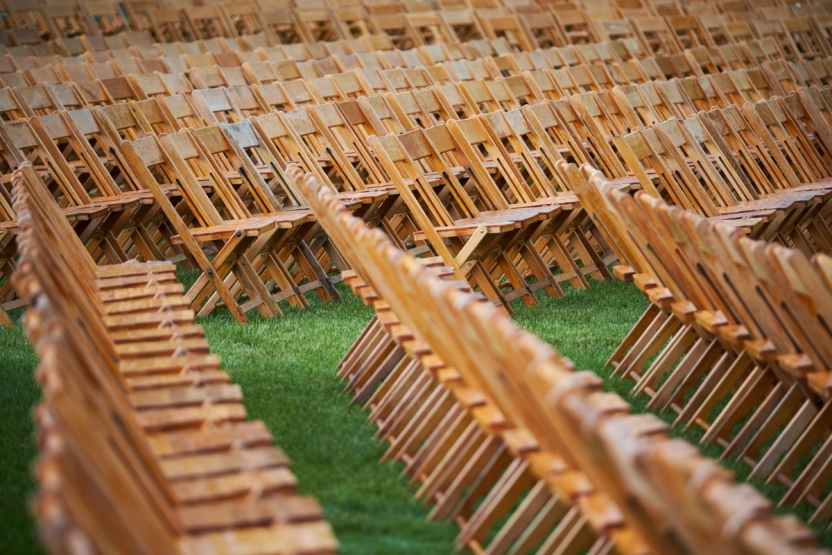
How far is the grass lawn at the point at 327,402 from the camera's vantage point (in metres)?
3.61

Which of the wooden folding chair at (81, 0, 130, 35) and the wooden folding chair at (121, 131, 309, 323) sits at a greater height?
the wooden folding chair at (81, 0, 130, 35)

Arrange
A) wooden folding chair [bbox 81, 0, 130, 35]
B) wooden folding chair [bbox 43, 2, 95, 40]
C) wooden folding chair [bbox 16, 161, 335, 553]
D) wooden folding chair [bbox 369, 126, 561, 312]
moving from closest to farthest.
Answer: wooden folding chair [bbox 16, 161, 335, 553] < wooden folding chair [bbox 369, 126, 561, 312] < wooden folding chair [bbox 43, 2, 95, 40] < wooden folding chair [bbox 81, 0, 130, 35]

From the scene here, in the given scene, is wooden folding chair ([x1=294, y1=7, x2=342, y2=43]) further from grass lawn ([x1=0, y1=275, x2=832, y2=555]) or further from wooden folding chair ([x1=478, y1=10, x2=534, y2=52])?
grass lawn ([x1=0, y1=275, x2=832, y2=555])

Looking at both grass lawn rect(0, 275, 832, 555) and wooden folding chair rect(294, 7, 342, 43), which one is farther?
wooden folding chair rect(294, 7, 342, 43)

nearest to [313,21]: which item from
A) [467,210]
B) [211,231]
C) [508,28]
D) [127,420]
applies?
[508,28]

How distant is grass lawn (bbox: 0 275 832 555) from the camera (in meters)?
3.61

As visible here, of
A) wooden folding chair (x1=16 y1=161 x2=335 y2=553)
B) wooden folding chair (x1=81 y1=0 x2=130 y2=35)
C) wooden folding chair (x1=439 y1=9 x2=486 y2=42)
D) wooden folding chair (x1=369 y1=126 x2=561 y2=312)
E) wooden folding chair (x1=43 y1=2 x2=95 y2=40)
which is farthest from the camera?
wooden folding chair (x1=439 y1=9 x2=486 y2=42)

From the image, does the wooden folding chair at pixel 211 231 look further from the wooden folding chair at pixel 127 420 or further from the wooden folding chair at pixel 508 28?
the wooden folding chair at pixel 508 28

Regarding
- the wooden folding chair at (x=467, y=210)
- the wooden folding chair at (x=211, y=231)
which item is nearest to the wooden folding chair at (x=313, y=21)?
the wooden folding chair at (x=467, y=210)

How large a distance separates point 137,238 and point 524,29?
7.77 meters

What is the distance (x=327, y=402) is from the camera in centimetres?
500

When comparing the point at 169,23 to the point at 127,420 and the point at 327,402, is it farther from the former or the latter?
the point at 127,420

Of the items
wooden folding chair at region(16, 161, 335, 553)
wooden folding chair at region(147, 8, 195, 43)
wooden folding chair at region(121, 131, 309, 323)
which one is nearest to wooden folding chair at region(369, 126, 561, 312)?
wooden folding chair at region(121, 131, 309, 323)

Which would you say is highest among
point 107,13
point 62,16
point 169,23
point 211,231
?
point 169,23
